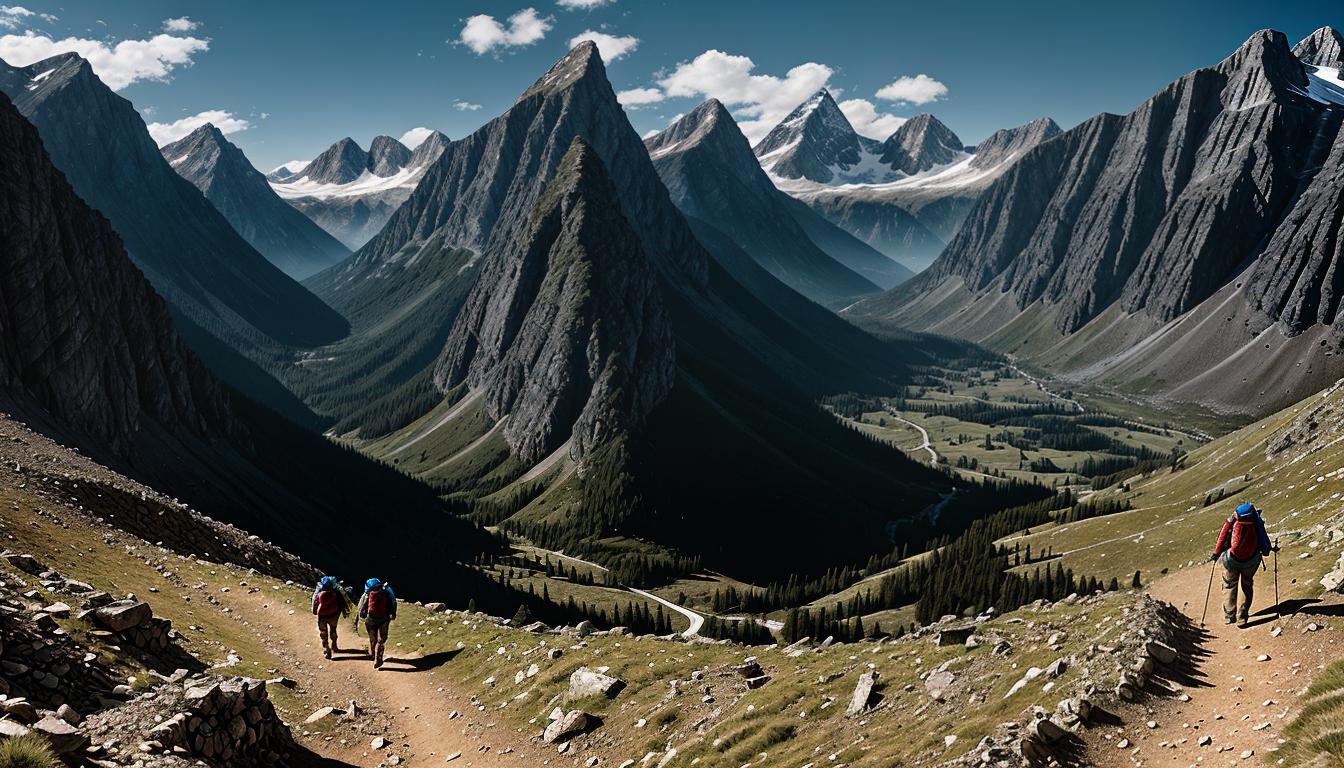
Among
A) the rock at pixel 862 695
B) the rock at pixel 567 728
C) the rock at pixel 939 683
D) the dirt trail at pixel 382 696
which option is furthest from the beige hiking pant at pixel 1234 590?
the dirt trail at pixel 382 696

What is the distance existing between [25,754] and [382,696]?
2044 cm

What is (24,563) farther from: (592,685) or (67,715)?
(592,685)

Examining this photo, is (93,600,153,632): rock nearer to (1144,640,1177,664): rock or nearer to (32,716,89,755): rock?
(32,716,89,755): rock

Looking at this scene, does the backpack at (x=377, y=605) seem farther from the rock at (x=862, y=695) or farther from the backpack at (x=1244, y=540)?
the backpack at (x=1244, y=540)

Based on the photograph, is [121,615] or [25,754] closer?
[25,754]

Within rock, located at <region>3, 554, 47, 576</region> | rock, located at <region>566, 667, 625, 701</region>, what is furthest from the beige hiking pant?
rock, located at <region>3, 554, 47, 576</region>

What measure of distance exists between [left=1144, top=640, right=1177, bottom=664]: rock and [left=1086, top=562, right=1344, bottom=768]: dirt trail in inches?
34.7

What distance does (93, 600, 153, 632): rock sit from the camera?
2828 cm

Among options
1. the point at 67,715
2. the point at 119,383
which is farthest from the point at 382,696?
the point at 119,383

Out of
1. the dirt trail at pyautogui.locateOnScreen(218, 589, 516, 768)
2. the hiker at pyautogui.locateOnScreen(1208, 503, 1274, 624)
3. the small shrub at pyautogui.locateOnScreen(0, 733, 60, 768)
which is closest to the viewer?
the small shrub at pyautogui.locateOnScreen(0, 733, 60, 768)

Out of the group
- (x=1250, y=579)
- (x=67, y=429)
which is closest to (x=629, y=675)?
(x=1250, y=579)

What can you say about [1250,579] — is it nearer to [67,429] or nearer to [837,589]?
[67,429]

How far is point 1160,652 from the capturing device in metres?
25.2

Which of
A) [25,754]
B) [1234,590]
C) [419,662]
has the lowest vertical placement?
[419,662]
